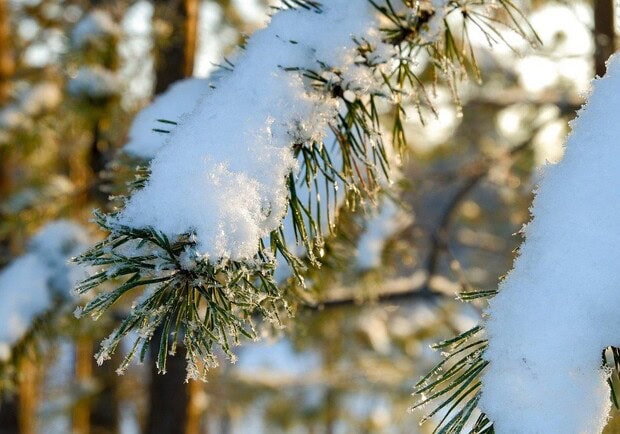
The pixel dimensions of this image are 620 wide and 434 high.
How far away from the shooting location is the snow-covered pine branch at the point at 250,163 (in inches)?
20.7

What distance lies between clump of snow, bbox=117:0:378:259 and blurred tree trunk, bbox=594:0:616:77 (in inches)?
42.1

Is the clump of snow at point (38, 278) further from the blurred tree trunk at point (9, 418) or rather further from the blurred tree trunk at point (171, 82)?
the blurred tree trunk at point (9, 418)

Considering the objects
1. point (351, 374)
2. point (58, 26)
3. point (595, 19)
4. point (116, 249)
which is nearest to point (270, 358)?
point (351, 374)

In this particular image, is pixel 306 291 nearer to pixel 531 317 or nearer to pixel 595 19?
pixel 531 317

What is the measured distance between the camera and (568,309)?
48 centimetres

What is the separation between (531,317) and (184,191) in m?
0.30

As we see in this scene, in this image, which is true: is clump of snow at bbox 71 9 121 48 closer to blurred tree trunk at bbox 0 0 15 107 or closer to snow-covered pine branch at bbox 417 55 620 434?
blurred tree trunk at bbox 0 0 15 107

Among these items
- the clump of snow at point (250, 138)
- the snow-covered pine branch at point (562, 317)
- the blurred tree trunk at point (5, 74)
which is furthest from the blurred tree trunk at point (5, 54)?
the snow-covered pine branch at point (562, 317)

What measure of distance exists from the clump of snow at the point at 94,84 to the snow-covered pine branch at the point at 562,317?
5.51 feet

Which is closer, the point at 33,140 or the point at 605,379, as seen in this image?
the point at 605,379

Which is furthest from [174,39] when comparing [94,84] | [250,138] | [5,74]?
[5,74]

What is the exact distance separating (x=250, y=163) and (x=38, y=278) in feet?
4.40

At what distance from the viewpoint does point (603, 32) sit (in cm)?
163

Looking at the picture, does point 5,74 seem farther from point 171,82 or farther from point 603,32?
point 603,32
